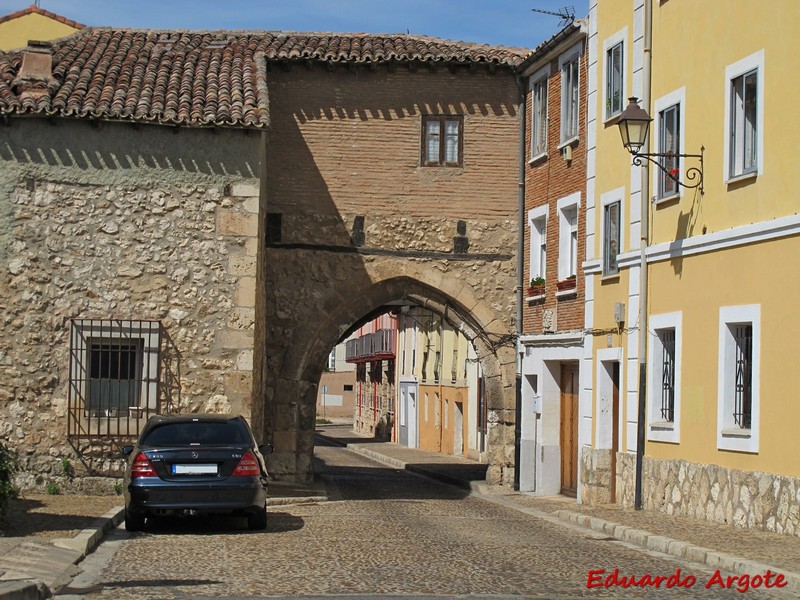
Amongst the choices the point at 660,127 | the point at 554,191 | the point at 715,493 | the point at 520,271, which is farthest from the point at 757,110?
the point at 520,271

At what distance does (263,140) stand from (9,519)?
881 centimetres

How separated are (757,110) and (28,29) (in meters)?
18.7

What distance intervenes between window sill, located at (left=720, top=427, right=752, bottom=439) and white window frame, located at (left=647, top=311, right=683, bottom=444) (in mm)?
1594

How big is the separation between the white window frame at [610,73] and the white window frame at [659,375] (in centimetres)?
365

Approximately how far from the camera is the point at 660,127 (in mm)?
18688

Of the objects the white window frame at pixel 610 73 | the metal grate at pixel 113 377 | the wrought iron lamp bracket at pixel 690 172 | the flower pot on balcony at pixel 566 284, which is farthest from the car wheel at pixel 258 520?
the flower pot on balcony at pixel 566 284

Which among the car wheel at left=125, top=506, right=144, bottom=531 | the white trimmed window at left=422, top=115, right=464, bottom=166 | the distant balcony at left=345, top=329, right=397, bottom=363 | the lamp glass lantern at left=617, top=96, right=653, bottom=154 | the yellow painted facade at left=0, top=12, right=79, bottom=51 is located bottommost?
the car wheel at left=125, top=506, right=144, bottom=531

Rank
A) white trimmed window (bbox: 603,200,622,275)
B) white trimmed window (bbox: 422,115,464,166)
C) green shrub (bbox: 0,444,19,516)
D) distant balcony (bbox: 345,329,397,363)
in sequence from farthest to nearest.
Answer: distant balcony (bbox: 345,329,397,363) → white trimmed window (bbox: 422,115,464,166) → white trimmed window (bbox: 603,200,622,275) → green shrub (bbox: 0,444,19,516)

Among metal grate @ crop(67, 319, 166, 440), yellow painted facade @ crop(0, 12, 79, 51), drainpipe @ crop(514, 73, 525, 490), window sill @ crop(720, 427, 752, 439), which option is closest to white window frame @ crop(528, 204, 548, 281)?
drainpipe @ crop(514, 73, 525, 490)

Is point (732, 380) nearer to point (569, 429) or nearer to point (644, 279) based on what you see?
point (644, 279)

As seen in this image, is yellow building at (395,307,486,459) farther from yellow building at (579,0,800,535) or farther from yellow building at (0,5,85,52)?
yellow building at (579,0,800,535)

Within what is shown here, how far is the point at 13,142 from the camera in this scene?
2056 cm

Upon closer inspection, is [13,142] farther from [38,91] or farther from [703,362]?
[703,362]

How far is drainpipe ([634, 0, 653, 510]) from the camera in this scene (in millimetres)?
18656
